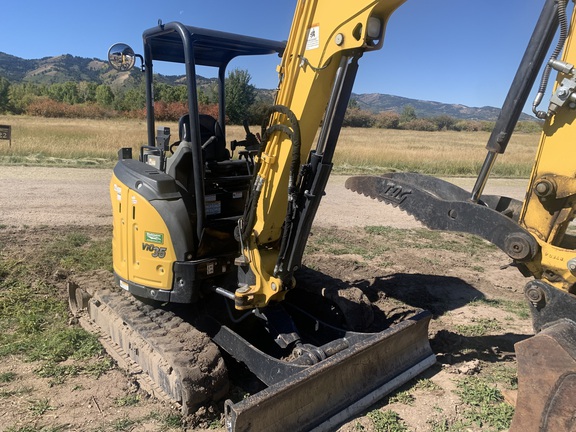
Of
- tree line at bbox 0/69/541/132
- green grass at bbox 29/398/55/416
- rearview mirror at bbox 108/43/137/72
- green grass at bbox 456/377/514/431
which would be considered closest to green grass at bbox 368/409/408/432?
green grass at bbox 456/377/514/431

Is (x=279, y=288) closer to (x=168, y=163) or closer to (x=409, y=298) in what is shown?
(x=168, y=163)

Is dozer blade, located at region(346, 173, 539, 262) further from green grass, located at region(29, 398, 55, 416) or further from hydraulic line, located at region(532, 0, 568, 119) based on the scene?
green grass, located at region(29, 398, 55, 416)

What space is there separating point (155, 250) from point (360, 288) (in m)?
3.15

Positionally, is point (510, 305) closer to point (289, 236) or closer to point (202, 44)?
point (289, 236)

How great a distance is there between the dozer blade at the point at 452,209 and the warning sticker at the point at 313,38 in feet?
3.73

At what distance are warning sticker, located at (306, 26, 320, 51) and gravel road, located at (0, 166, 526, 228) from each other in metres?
6.85

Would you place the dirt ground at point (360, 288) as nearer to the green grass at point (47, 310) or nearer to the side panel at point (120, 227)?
the green grass at point (47, 310)

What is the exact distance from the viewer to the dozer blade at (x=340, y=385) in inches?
125

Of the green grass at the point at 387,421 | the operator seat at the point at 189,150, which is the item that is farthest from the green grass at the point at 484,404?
the operator seat at the point at 189,150

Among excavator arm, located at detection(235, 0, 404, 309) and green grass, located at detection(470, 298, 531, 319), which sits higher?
excavator arm, located at detection(235, 0, 404, 309)

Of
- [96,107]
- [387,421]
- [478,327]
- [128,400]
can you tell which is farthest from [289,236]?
[96,107]

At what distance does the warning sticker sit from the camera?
331 cm

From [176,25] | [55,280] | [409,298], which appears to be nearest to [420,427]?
[409,298]

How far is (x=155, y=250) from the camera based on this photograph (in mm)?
4078
